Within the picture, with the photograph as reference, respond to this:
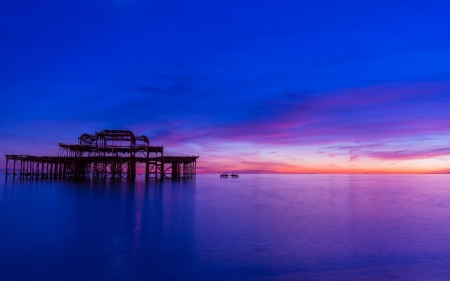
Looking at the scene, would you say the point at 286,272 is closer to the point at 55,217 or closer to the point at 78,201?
the point at 55,217

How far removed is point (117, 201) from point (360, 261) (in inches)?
1038

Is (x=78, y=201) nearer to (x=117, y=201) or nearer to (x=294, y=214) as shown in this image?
(x=117, y=201)

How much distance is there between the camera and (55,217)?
2570cm

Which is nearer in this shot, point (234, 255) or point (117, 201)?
point (234, 255)

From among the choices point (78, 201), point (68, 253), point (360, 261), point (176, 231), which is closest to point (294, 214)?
point (176, 231)

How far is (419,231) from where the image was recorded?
2242 cm

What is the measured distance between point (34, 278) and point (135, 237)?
6.98 m

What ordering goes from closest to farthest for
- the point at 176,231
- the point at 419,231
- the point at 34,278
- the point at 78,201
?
the point at 34,278 < the point at 176,231 < the point at 419,231 < the point at 78,201

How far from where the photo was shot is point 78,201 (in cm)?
3512

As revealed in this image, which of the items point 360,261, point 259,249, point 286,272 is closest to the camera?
point 286,272

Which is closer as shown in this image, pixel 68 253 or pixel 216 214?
pixel 68 253

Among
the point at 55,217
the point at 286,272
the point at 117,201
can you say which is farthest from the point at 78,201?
the point at 286,272

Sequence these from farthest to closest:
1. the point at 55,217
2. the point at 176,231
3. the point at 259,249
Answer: the point at 55,217, the point at 176,231, the point at 259,249

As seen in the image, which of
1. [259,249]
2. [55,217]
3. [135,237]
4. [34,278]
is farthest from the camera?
[55,217]
